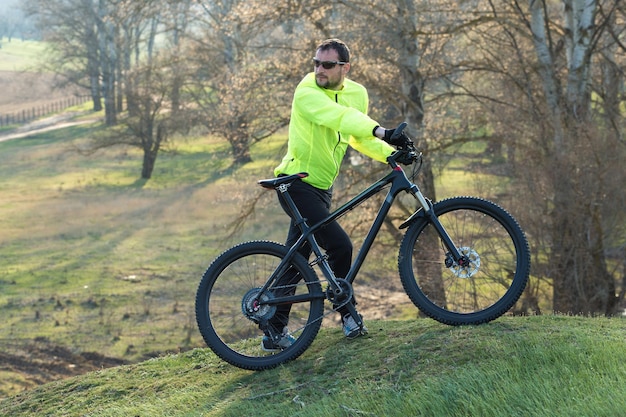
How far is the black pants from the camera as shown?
5.85 m

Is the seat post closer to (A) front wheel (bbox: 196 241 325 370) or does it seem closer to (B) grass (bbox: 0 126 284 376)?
(A) front wheel (bbox: 196 241 325 370)

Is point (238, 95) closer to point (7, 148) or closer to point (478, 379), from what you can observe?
point (478, 379)

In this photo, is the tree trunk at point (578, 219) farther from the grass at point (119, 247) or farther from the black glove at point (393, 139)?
the black glove at point (393, 139)

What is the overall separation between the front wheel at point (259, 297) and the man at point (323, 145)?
113 mm

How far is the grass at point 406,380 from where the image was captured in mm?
4457

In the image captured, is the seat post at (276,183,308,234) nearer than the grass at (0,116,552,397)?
Yes

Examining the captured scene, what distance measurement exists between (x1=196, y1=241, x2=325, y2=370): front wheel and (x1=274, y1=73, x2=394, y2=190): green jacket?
0.60 meters

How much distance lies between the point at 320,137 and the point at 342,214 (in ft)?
1.85

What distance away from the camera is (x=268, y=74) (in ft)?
58.9

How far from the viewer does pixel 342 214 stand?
228 inches

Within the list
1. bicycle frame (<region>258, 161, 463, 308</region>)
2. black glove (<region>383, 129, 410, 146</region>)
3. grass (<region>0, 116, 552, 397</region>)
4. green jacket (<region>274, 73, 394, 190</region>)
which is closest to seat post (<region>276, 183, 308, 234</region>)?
bicycle frame (<region>258, 161, 463, 308</region>)

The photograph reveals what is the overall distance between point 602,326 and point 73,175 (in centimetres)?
3531

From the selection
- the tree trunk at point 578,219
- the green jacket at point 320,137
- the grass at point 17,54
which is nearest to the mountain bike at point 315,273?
the green jacket at point 320,137

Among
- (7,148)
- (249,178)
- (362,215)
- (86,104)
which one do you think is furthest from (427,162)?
(86,104)
